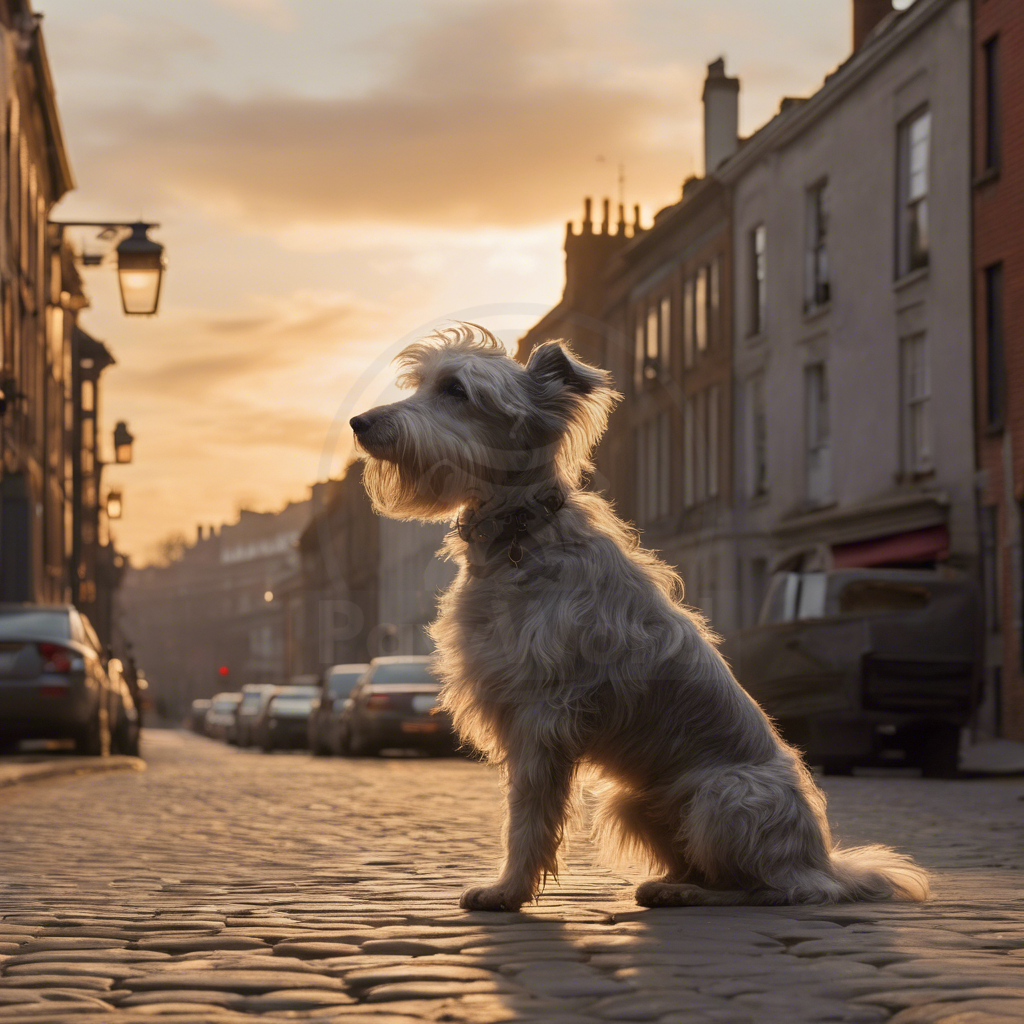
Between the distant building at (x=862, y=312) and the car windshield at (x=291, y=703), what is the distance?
35.4ft

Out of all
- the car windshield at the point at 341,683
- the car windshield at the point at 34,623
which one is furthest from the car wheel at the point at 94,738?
the car windshield at the point at 341,683

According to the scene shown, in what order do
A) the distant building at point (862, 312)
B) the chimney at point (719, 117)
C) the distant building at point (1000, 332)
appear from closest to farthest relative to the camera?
the distant building at point (1000, 332)
the distant building at point (862, 312)
the chimney at point (719, 117)

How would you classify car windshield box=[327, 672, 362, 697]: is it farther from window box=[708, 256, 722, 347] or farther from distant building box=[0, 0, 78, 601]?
window box=[708, 256, 722, 347]

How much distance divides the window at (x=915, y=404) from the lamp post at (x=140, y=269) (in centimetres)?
1297

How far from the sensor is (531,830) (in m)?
5.20

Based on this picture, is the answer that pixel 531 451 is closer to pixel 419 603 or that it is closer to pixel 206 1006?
pixel 206 1006

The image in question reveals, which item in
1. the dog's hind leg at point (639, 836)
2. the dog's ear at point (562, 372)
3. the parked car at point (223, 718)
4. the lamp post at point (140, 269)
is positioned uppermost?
the lamp post at point (140, 269)

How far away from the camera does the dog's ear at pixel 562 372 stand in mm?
5562

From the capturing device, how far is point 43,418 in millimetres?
37562

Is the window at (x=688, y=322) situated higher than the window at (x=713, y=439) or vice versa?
the window at (x=688, y=322)

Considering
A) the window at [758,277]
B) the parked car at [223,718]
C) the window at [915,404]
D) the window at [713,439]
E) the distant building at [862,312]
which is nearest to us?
the distant building at [862,312]

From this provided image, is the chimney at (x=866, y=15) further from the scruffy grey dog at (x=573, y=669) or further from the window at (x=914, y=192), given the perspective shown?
the scruffy grey dog at (x=573, y=669)

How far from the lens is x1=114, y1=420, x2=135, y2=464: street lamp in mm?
36375

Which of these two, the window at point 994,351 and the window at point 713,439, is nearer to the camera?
the window at point 994,351
